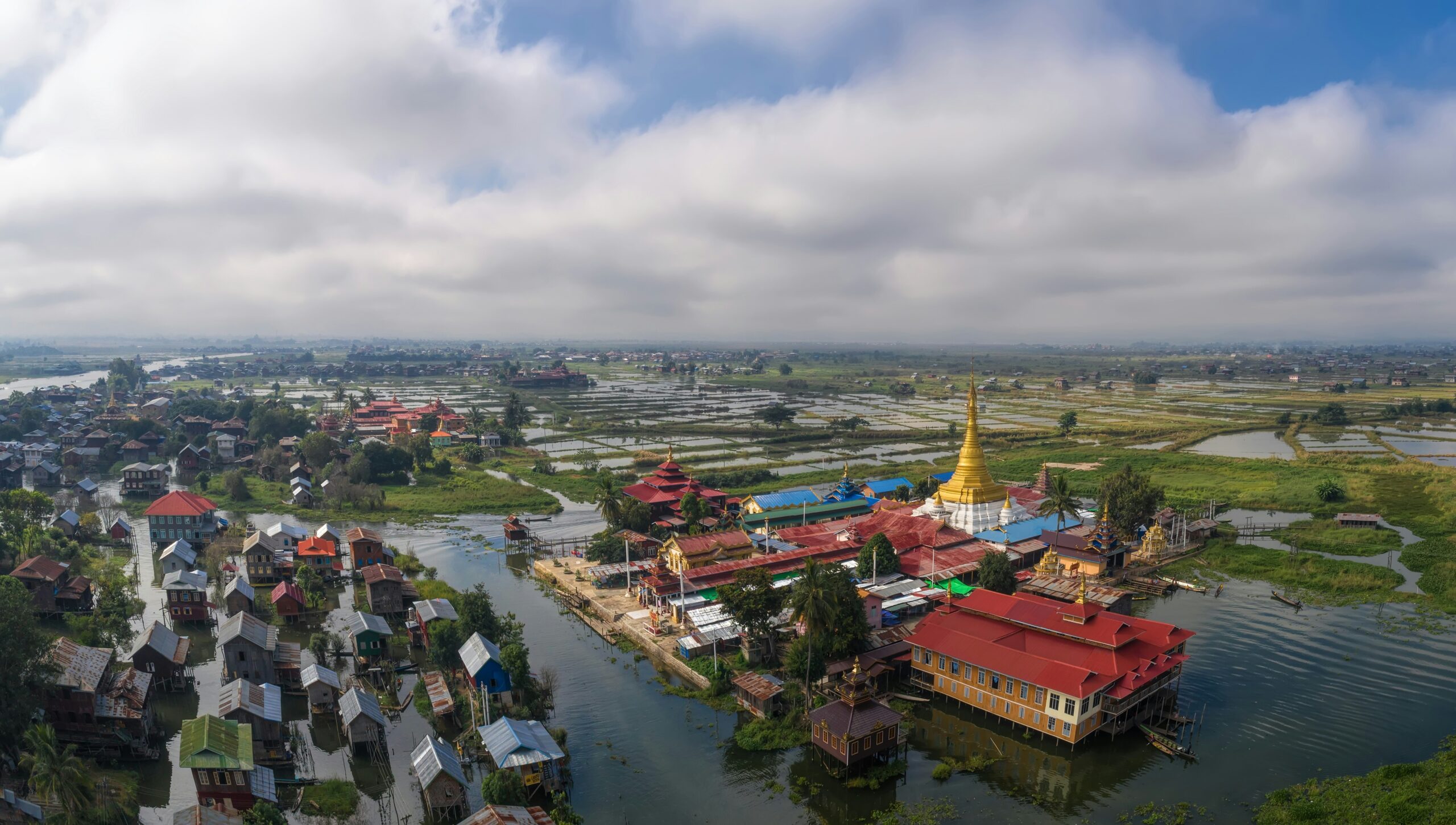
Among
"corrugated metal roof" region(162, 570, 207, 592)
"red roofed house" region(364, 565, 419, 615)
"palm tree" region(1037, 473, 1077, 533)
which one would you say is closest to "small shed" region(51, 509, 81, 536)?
"corrugated metal roof" region(162, 570, 207, 592)

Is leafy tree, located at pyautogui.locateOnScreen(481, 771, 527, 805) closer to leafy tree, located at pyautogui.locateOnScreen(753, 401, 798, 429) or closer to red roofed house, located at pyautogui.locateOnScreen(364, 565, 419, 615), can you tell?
red roofed house, located at pyautogui.locateOnScreen(364, 565, 419, 615)

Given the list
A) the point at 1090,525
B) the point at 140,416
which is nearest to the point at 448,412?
the point at 140,416

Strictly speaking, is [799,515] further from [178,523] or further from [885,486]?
[178,523]

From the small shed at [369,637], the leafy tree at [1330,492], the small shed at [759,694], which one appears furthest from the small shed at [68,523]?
the leafy tree at [1330,492]

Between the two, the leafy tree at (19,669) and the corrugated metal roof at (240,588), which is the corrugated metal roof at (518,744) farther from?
the corrugated metal roof at (240,588)

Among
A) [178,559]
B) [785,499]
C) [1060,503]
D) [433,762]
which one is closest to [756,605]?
[433,762]

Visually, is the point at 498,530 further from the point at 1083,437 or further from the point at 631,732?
the point at 1083,437

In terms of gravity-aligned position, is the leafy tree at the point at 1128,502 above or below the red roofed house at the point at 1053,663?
above
